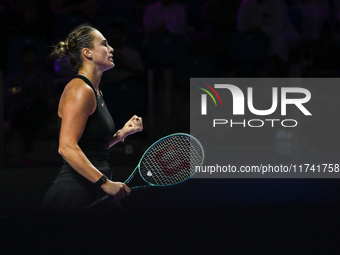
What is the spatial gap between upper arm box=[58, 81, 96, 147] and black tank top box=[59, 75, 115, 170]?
6cm

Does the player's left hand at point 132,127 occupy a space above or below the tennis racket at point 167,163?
above

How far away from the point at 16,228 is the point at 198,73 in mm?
3734

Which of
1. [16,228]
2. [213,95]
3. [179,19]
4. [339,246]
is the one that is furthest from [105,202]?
[179,19]

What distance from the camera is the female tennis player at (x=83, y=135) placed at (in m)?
1.94

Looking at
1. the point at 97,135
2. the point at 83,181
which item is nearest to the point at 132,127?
the point at 97,135

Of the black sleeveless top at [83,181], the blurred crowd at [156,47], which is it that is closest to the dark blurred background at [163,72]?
the blurred crowd at [156,47]

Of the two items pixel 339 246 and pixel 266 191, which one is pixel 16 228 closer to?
pixel 339 246

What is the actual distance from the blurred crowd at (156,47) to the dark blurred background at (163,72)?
1cm

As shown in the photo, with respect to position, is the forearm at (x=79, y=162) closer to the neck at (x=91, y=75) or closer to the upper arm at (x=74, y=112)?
the upper arm at (x=74, y=112)

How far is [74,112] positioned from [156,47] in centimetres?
440

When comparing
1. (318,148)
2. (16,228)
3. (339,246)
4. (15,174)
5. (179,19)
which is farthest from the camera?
(179,19)

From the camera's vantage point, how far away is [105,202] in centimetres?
211

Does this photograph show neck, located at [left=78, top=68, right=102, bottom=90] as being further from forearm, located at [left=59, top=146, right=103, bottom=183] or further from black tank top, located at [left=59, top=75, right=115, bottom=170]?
forearm, located at [left=59, top=146, right=103, bottom=183]

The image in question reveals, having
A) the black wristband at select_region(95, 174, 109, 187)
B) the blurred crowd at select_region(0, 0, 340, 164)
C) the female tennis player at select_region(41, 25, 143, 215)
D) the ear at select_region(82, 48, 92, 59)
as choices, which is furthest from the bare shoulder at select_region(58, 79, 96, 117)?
the blurred crowd at select_region(0, 0, 340, 164)
